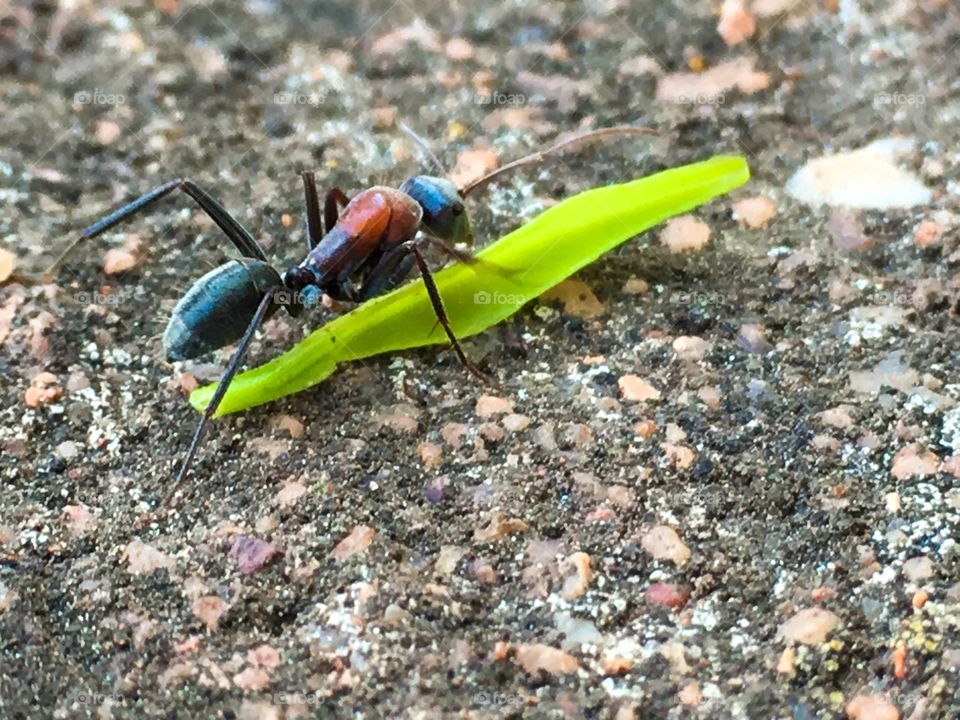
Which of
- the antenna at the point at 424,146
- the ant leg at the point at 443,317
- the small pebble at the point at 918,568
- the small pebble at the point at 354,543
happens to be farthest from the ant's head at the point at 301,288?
the small pebble at the point at 918,568

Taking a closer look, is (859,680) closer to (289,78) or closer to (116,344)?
(116,344)

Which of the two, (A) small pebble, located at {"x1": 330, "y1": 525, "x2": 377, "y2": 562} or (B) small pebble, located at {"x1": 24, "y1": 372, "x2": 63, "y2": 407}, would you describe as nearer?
(A) small pebble, located at {"x1": 330, "y1": 525, "x2": 377, "y2": 562}

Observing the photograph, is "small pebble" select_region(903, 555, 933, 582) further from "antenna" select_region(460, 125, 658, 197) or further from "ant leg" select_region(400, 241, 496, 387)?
"antenna" select_region(460, 125, 658, 197)

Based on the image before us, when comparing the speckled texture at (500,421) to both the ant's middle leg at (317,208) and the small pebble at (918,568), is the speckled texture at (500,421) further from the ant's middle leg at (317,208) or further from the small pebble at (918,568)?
the ant's middle leg at (317,208)

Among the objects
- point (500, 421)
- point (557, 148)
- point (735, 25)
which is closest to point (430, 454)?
point (500, 421)

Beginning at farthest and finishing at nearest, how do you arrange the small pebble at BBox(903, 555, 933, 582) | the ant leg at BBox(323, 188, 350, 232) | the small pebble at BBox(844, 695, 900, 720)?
the ant leg at BBox(323, 188, 350, 232), the small pebble at BBox(903, 555, 933, 582), the small pebble at BBox(844, 695, 900, 720)

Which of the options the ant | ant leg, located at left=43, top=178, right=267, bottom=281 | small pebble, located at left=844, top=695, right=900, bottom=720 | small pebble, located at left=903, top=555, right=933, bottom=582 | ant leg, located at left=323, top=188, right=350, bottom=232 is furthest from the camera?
ant leg, located at left=323, top=188, right=350, bottom=232

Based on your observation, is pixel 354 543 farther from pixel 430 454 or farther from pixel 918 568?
pixel 918 568

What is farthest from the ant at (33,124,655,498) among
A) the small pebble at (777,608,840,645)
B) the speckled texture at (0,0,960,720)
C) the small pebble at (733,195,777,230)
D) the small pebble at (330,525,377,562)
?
the small pebble at (777,608,840,645)
